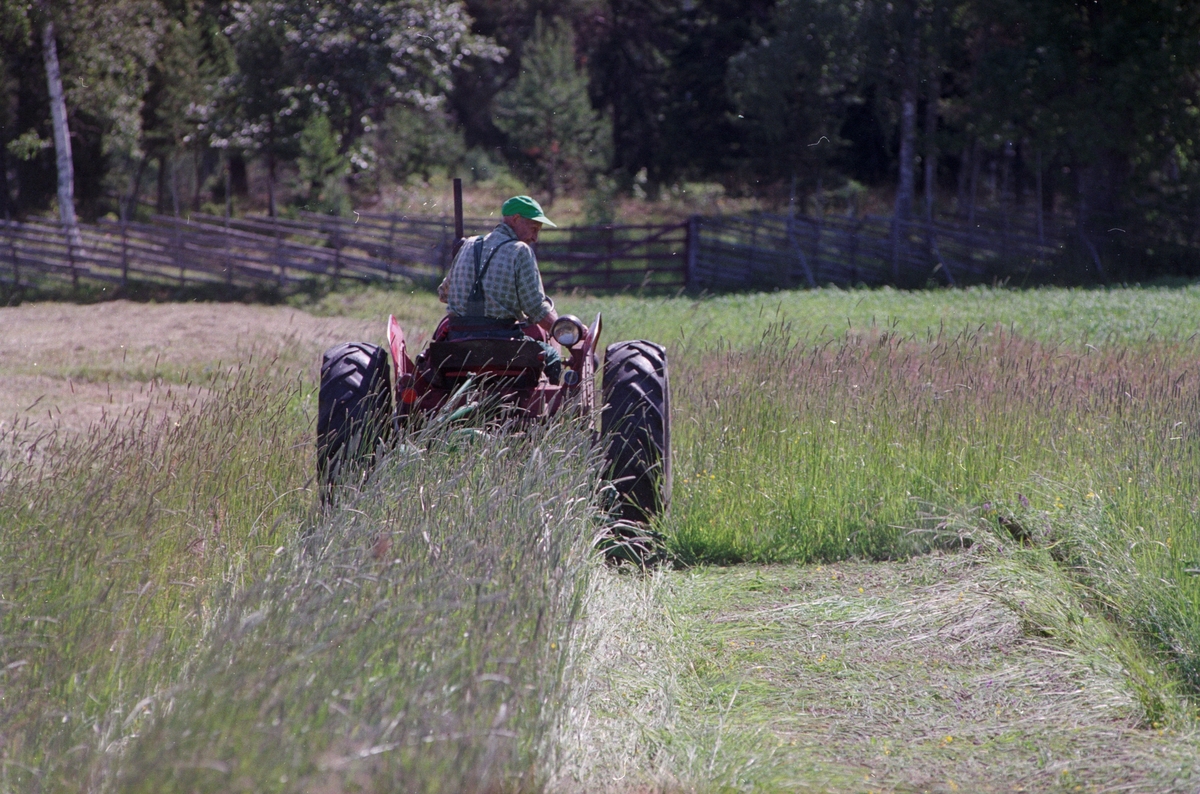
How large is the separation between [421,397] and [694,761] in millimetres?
Answer: 2555

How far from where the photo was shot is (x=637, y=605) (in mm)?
4543

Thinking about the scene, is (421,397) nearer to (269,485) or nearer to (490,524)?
(269,485)

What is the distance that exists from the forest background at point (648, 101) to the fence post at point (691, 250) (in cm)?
487

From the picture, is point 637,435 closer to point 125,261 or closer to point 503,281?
point 503,281

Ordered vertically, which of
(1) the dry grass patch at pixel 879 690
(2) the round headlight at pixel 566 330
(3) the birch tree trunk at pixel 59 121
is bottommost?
(1) the dry grass patch at pixel 879 690

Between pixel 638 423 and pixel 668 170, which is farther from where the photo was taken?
pixel 668 170

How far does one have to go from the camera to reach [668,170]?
1411 inches

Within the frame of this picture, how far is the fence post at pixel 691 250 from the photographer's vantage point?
2445 cm

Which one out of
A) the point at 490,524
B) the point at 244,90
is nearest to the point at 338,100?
the point at 244,90

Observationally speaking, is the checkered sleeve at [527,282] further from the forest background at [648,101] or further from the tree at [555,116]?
the tree at [555,116]

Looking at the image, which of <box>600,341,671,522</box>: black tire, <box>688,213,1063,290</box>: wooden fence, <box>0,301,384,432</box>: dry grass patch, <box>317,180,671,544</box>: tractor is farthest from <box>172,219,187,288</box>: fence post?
<box>600,341,671,522</box>: black tire

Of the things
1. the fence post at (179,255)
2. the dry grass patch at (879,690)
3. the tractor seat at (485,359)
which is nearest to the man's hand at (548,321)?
the tractor seat at (485,359)

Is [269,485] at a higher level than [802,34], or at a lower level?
lower

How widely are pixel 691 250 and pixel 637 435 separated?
19443 mm
